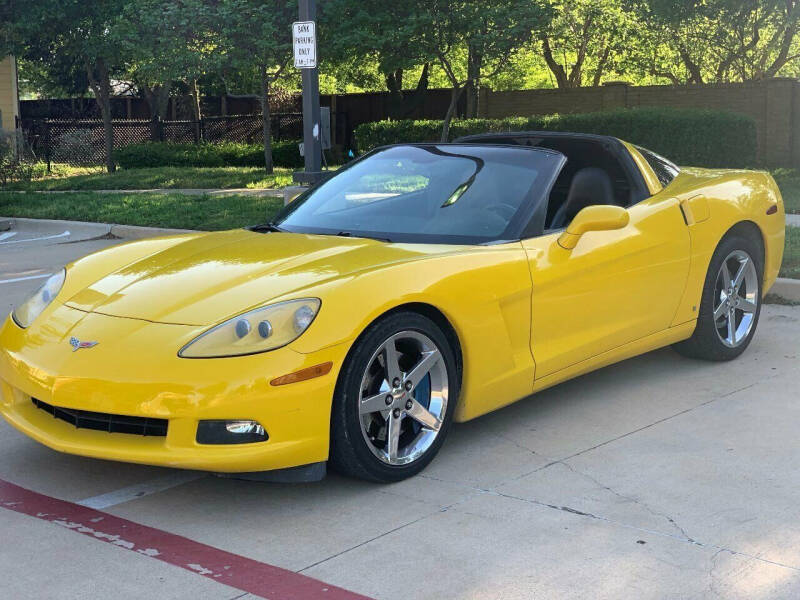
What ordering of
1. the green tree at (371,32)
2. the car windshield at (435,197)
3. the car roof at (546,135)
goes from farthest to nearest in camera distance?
1. the green tree at (371,32)
2. the car roof at (546,135)
3. the car windshield at (435,197)

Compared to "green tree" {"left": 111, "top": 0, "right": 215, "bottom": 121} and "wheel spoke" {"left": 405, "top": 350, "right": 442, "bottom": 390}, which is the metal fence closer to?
"green tree" {"left": 111, "top": 0, "right": 215, "bottom": 121}

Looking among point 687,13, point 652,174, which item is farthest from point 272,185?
point 652,174

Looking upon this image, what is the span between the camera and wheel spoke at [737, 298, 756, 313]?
6.00 m

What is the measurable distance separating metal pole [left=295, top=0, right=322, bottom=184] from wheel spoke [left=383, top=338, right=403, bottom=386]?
21.1ft

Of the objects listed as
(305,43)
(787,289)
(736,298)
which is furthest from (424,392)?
(305,43)

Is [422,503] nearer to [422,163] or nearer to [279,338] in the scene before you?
[279,338]

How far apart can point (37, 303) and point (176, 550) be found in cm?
150

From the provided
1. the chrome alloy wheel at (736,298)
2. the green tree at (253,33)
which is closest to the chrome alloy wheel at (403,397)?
the chrome alloy wheel at (736,298)

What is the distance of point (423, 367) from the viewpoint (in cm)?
411

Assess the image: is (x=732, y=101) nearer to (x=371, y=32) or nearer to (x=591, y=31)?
(x=591, y=31)

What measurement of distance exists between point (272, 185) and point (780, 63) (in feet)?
44.0

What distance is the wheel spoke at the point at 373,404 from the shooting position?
154 inches

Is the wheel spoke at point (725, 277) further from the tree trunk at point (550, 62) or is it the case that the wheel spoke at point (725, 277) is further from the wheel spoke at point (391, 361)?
the tree trunk at point (550, 62)

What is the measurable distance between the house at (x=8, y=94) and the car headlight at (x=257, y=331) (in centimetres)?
2692
